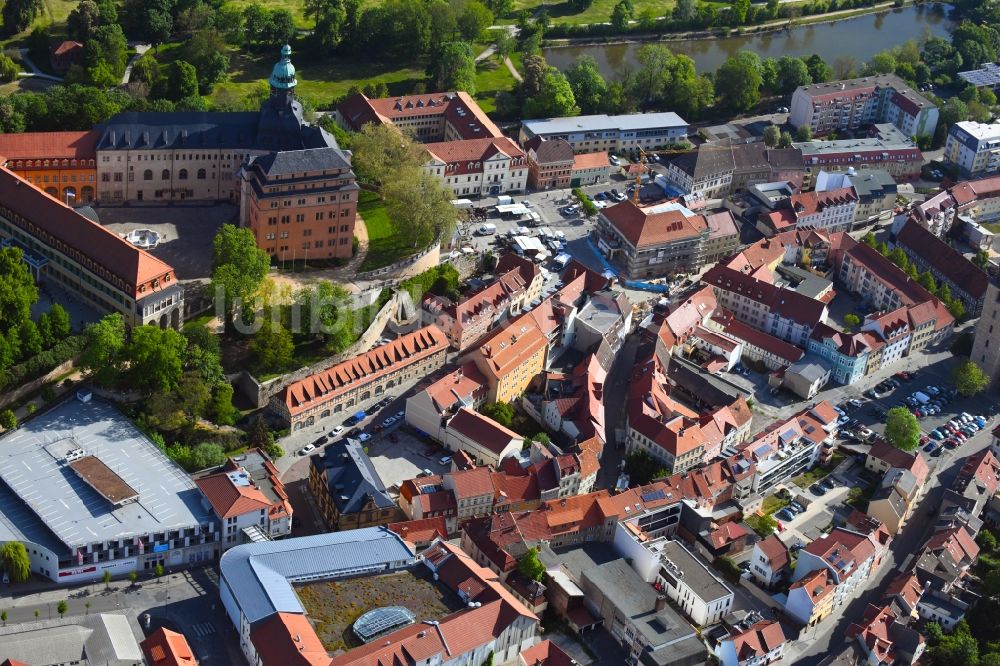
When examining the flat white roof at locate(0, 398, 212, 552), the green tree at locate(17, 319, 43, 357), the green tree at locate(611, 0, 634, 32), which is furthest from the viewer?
the green tree at locate(611, 0, 634, 32)

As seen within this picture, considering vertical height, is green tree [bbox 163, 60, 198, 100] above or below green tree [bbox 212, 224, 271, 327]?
above

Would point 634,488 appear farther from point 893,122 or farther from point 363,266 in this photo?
point 893,122

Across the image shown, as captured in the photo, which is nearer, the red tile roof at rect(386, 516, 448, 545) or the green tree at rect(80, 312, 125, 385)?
the red tile roof at rect(386, 516, 448, 545)

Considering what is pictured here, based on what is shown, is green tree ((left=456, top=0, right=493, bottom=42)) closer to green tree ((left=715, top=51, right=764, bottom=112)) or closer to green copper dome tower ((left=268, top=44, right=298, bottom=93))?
A: green tree ((left=715, top=51, right=764, bottom=112))

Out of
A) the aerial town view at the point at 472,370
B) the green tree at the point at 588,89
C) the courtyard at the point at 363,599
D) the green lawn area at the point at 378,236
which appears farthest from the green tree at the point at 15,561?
the green tree at the point at 588,89

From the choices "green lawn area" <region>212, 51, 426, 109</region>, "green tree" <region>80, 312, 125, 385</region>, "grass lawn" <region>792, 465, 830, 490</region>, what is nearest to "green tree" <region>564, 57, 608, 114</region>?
"green lawn area" <region>212, 51, 426, 109</region>

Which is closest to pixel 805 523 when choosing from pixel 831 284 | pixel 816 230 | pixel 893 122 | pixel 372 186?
pixel 831 284

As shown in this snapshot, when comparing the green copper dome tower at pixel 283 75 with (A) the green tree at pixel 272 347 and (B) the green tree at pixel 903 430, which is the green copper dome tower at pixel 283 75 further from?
(B) the green tree at pixel 903 430

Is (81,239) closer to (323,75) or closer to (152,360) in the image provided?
(152,360)
